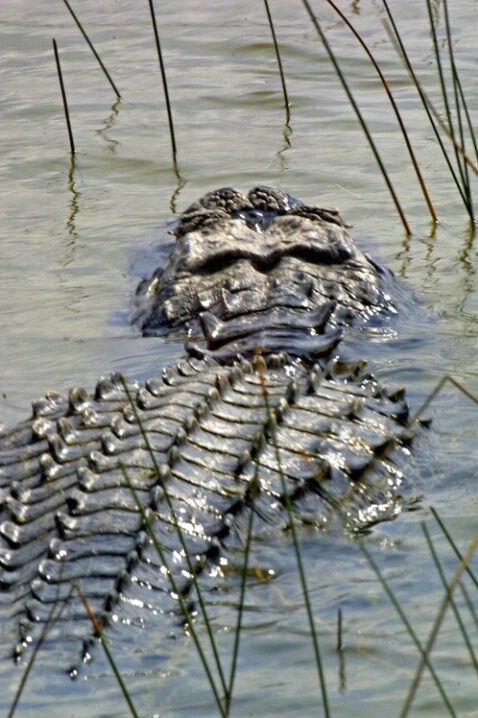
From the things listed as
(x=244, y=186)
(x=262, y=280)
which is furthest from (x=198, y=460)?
(x=244, y=186)

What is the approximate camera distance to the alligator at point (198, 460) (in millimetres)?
2730

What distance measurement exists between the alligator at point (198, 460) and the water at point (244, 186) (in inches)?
4.8

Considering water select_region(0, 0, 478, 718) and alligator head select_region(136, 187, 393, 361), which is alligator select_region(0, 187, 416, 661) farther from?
water select_region(0, 0, 478, 718)

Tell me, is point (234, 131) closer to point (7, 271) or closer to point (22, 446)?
point (7, 271)

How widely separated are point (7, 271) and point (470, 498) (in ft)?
11.1

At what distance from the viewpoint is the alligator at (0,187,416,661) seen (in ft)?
8.96

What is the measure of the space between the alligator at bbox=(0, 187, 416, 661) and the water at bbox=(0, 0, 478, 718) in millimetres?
122

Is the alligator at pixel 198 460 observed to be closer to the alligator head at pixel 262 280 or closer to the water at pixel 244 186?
the alligator head at pixel 262 280

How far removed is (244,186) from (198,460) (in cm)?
423

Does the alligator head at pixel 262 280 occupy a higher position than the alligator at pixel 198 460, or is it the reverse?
the alligator at pixel 198 460

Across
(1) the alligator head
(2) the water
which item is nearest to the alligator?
(1) the alligator head

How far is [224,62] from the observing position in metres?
9.83

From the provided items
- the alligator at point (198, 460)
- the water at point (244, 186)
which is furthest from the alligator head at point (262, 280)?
the water at point (244, 186)

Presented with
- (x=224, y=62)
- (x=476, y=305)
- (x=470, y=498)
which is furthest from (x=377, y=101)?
(x=470, y=498)
